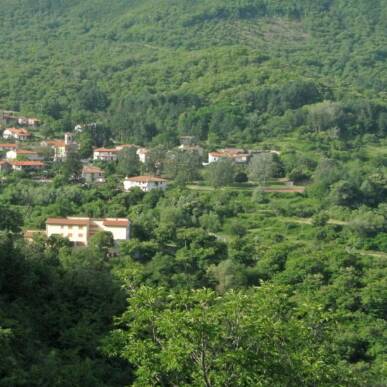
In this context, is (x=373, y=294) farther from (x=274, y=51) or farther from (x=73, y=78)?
(x=274, y=51)

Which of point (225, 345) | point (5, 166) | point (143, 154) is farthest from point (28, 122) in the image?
point (225, 345)

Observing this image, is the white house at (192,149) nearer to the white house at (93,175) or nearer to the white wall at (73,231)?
the white house at (93,175)

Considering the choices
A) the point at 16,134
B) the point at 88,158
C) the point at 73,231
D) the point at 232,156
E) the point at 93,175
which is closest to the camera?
the point at 73,231

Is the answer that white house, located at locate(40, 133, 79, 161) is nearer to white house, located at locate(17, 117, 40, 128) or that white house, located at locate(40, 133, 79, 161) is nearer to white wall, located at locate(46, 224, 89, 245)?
white house, located at locate(17, 117, 40, 128)

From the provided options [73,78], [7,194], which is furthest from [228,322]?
[73,78]

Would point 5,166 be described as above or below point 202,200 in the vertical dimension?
above

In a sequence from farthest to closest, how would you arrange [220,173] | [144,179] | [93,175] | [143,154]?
[143,154] → [93,175] → [220,173] → [144,179]

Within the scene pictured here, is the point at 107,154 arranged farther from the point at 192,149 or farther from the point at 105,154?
the point at 192,149

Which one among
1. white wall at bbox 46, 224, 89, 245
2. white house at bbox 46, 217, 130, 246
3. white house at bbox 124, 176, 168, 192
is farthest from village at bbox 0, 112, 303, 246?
white wall at bbox 46, 224, 89, 245
